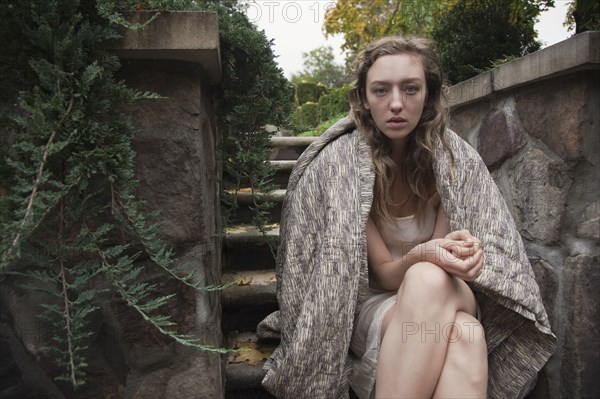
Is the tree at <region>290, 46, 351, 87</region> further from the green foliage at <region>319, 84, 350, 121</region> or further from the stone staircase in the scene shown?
the stone staircase

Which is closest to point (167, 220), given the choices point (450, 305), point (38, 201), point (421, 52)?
point (38, 201)

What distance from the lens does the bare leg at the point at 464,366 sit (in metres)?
1.39

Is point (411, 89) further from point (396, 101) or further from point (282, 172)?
point (282, 172)

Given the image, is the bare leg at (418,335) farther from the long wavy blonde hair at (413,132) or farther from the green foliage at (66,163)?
the green foliage at (66,163)

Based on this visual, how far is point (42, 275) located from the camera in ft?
3.80

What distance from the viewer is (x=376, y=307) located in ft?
5.46

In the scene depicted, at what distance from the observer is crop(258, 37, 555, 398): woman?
1.44 meters

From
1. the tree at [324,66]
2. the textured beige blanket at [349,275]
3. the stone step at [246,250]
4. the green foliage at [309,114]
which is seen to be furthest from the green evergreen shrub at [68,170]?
the tree at [324,66]

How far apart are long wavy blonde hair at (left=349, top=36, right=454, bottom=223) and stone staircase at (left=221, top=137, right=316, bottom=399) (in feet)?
1.53

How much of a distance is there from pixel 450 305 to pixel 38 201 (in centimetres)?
117

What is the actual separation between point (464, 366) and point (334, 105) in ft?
26.1

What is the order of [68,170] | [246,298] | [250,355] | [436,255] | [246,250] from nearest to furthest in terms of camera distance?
[68,170], [436,255], [250,355], [246,298], [246,250]

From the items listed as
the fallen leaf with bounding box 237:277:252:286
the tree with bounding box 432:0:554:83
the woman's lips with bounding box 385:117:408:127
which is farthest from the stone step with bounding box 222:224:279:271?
the tree with bounding box 432:0:554:83

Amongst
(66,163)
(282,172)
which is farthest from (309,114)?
(66,163)
